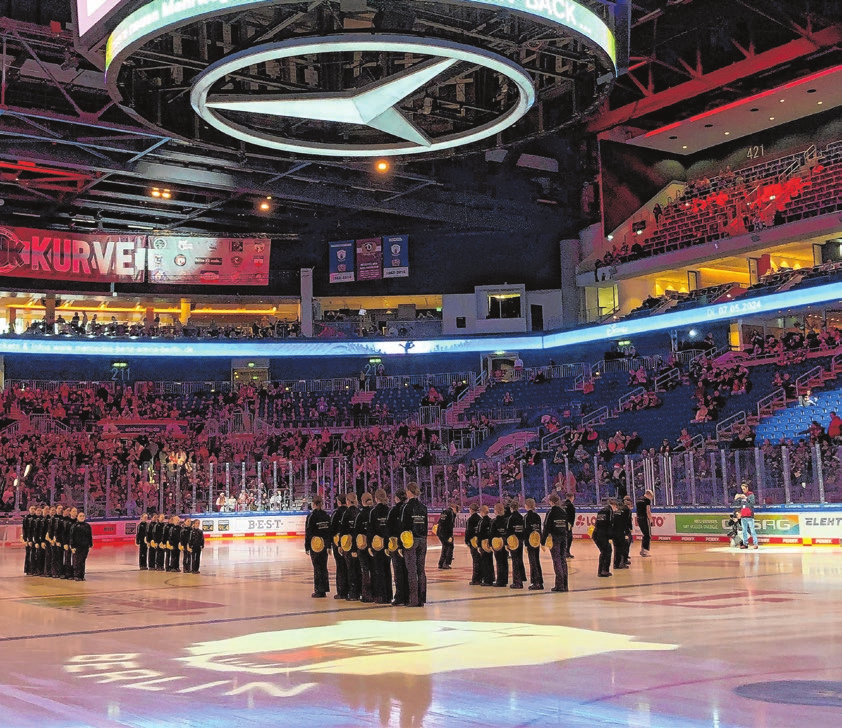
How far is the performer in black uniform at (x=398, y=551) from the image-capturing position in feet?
49.5

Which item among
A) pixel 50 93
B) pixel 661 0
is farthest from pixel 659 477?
pixel 50 93

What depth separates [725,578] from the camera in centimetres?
1872

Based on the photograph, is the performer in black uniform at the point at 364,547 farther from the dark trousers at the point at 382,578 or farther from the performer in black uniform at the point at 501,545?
the performer in black uniform at the point at 501,545

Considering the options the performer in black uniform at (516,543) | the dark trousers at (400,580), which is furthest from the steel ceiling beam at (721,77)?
the dark trousers at (400,580)

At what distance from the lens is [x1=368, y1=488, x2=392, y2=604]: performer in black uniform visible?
15391 mm

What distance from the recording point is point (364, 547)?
15.9 metres

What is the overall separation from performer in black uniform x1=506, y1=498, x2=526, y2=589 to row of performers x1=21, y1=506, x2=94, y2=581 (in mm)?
9220

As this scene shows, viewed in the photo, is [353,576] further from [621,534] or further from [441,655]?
[621,534]

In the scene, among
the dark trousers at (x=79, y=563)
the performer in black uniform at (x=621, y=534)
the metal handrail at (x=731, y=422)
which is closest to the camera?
the performer in black uniform at (x=621, y=534)

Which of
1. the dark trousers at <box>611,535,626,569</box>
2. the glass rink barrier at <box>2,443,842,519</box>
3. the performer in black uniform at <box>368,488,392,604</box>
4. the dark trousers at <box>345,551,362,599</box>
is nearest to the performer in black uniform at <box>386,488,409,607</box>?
the performer in black uniform at <box>368,488,392,604</box>

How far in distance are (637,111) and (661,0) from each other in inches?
464

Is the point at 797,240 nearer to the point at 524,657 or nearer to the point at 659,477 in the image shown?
the point at 659,477

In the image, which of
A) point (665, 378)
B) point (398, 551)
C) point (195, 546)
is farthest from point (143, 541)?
point (665, 378)

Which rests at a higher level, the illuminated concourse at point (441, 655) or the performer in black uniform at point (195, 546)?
the performer in black uniform at point (195, 546)
